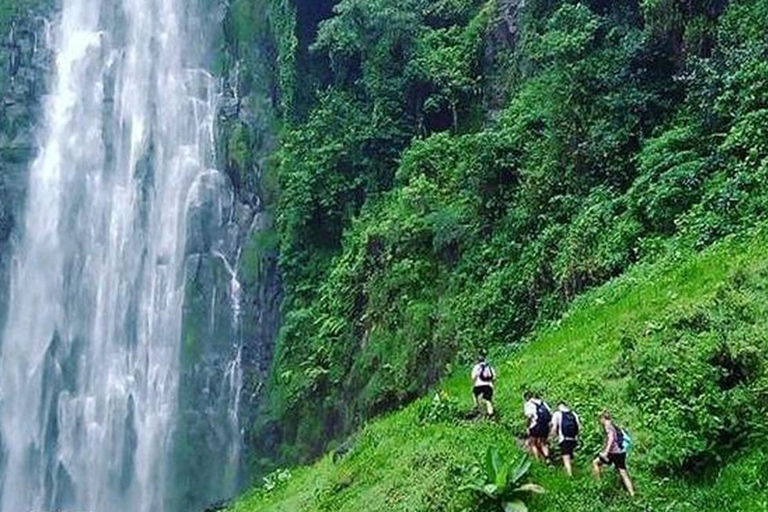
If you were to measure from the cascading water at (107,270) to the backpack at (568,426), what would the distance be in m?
19.9

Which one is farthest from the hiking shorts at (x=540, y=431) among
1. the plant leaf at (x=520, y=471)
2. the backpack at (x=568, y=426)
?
the plant leaf at (x=520, y=471)

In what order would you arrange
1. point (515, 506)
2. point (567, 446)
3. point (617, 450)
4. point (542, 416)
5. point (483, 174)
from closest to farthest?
point (617, 450) → point (515, 506) → point (567, 446) → point (542, 416) → point (483, 174)

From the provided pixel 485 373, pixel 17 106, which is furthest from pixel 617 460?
pixel 17 106

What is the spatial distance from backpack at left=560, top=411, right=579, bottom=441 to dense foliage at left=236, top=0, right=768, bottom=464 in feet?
4.62

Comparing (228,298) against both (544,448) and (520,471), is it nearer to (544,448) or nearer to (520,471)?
(544,448)

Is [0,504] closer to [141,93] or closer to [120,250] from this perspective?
[120,250]

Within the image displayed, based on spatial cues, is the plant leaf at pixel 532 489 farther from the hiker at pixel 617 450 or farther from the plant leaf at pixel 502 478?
the hiker at pixel 617 450

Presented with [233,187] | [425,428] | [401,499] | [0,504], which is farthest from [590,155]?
[0,504]

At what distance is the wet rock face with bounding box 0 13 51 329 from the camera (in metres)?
33.2

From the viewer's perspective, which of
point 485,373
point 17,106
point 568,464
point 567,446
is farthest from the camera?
point 17,106

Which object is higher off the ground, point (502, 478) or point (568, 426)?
point (568, 426)

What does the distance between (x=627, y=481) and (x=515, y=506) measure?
42.7 inches

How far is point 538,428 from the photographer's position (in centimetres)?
1012

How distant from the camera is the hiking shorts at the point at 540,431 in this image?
1012 centimetres
